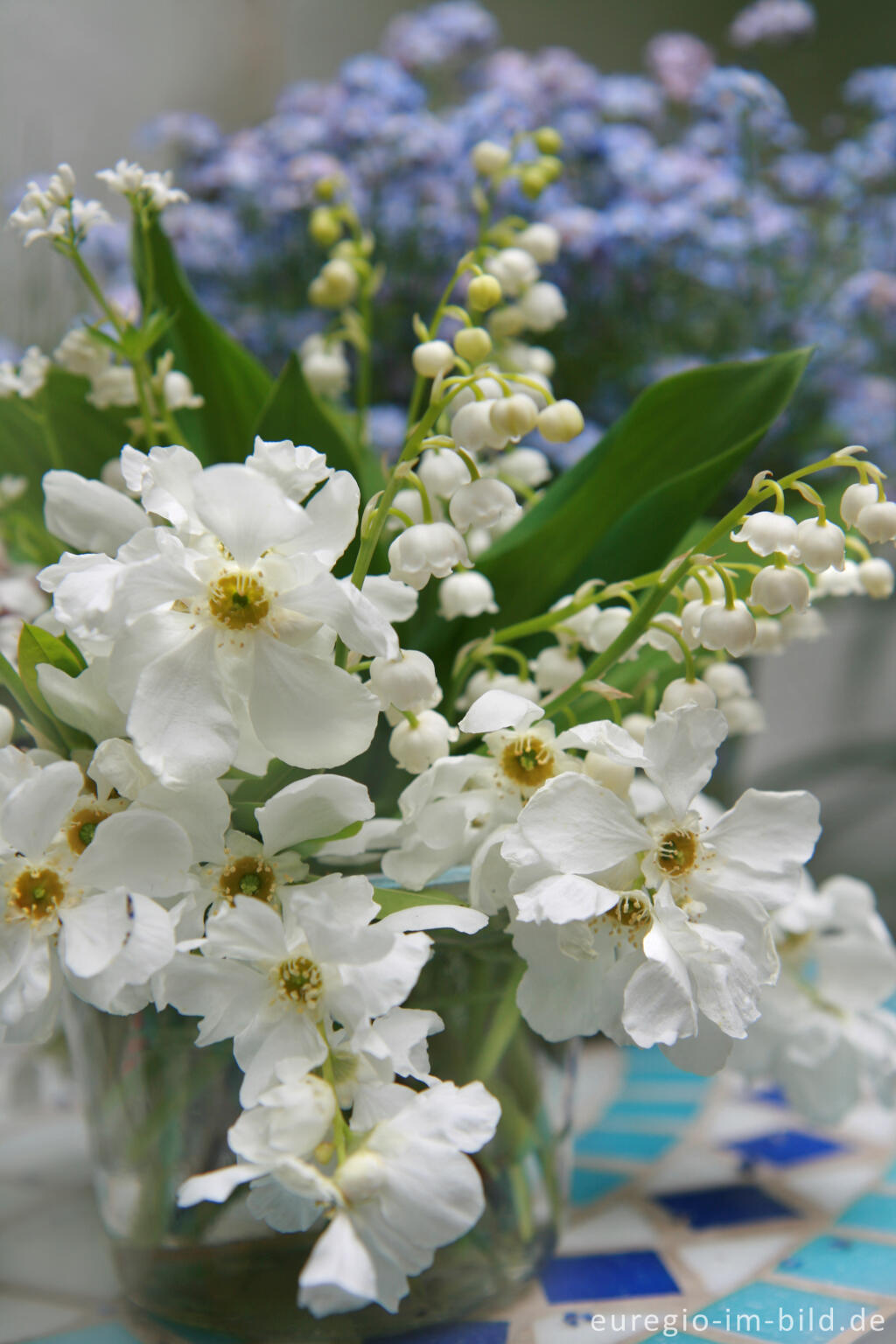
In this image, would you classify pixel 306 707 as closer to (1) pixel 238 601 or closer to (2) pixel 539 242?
(1) pixel 238 601

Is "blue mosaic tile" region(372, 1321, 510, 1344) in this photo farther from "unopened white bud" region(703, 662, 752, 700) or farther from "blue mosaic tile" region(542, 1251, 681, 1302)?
"unopened white bud" region(703, 662, 752, 700)

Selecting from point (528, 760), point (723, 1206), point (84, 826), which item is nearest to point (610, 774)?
point (528, 760)

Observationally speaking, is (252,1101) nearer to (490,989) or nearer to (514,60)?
(490,989)

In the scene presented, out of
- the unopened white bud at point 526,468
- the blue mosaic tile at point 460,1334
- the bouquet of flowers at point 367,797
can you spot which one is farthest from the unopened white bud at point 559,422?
the blue mosaic tile at point 460,1334

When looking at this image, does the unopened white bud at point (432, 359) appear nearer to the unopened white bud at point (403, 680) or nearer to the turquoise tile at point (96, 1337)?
the unopened white bud at point (403, 680)

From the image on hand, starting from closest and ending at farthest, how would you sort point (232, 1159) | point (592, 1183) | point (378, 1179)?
point (378, 1179)
point (232, 1159)
point (592, 1183)

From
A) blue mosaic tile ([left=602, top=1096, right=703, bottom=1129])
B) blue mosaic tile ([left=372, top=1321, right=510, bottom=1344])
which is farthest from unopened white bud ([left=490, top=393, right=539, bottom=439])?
blue mosaic tile ([left=602, top=1096, right=703, bottom=1129])
